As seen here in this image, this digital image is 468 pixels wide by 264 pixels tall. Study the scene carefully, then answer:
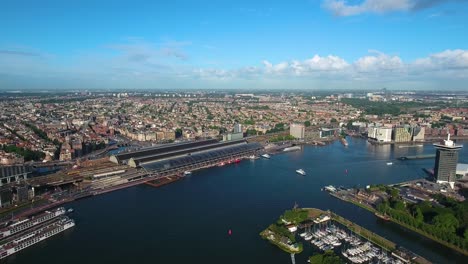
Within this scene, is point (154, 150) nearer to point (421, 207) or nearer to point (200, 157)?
A: point (200, 157)

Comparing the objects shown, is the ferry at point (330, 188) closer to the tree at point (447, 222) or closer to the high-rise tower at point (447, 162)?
the tree at point (447, 222)

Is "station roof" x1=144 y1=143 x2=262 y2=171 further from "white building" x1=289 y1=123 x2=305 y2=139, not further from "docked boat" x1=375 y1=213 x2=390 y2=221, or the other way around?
"docked boat" x1=375 y1=213 x2=390 y2=221

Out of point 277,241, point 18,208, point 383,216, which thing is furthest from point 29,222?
point 383,216

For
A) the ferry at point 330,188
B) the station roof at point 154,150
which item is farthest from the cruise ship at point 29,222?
the ferry at point 330,188

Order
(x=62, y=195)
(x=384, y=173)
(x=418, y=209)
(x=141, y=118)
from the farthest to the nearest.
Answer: (x=141, y=118)
(x=384, y=173)
(x=62, y=195)
(x=418, y=209)

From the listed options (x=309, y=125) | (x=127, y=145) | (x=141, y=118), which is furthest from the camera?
(x=141, y=118)

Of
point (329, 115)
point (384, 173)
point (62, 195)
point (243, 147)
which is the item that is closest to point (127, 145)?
point (243, 147)

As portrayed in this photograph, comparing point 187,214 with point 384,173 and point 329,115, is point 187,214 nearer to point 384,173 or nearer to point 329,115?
point 384,173
